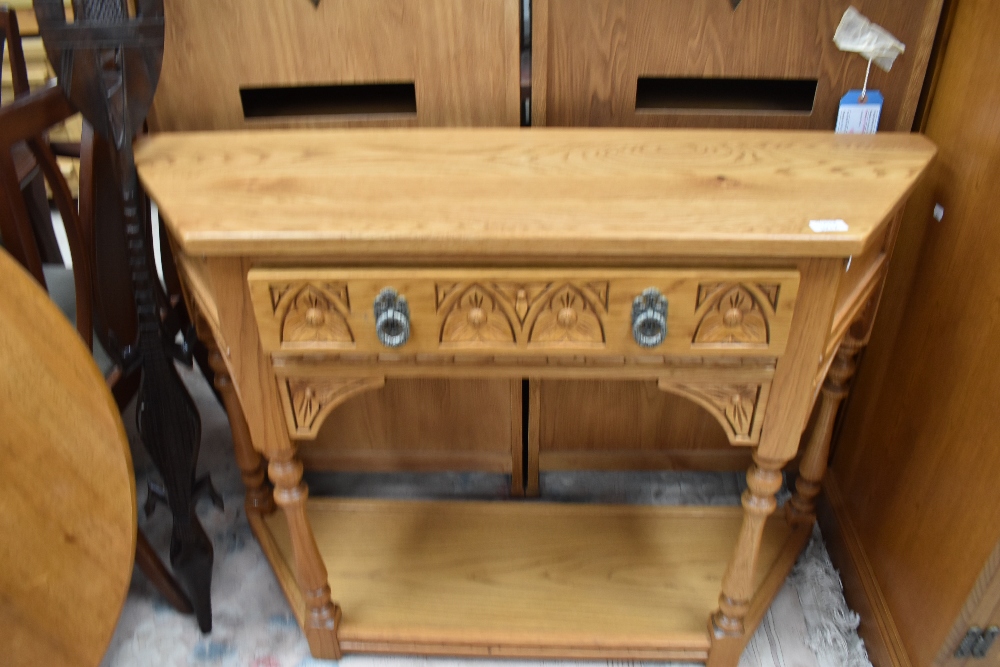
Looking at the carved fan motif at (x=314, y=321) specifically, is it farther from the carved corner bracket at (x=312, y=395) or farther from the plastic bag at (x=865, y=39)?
the plastic bag at (x=865, y=39)

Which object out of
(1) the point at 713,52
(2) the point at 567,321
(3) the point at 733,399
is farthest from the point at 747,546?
(1) the point at 713,52

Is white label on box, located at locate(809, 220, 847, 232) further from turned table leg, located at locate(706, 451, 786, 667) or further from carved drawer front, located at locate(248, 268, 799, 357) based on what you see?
turned table leg, located at locate(706, 451, 786, 667)

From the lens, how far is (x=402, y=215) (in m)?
0.87

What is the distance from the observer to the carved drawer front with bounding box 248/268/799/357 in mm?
854

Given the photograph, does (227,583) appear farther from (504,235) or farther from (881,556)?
(881,556)

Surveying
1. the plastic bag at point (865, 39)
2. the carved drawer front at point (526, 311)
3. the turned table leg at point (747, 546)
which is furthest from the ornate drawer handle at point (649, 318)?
the plastic bag at point (865, 39)

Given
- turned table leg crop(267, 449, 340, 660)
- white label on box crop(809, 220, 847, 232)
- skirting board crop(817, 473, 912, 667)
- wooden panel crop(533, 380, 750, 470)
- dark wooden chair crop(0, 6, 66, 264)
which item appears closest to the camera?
white label on box crop(809, 220, 847, 232)

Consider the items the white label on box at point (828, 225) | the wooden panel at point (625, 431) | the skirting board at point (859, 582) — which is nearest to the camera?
the white label on box at point (828, 225)

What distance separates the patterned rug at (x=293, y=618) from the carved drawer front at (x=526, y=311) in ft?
2.25

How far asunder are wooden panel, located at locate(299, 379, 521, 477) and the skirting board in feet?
2.14

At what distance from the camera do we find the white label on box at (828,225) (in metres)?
0.82

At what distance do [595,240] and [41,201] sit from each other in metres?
1.81

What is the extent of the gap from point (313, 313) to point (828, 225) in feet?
2.01

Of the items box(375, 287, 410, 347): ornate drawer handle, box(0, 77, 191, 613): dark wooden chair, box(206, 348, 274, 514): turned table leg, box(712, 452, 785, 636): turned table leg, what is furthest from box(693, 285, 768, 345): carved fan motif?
box(0, 77, 191, 613): dark wooden chair
